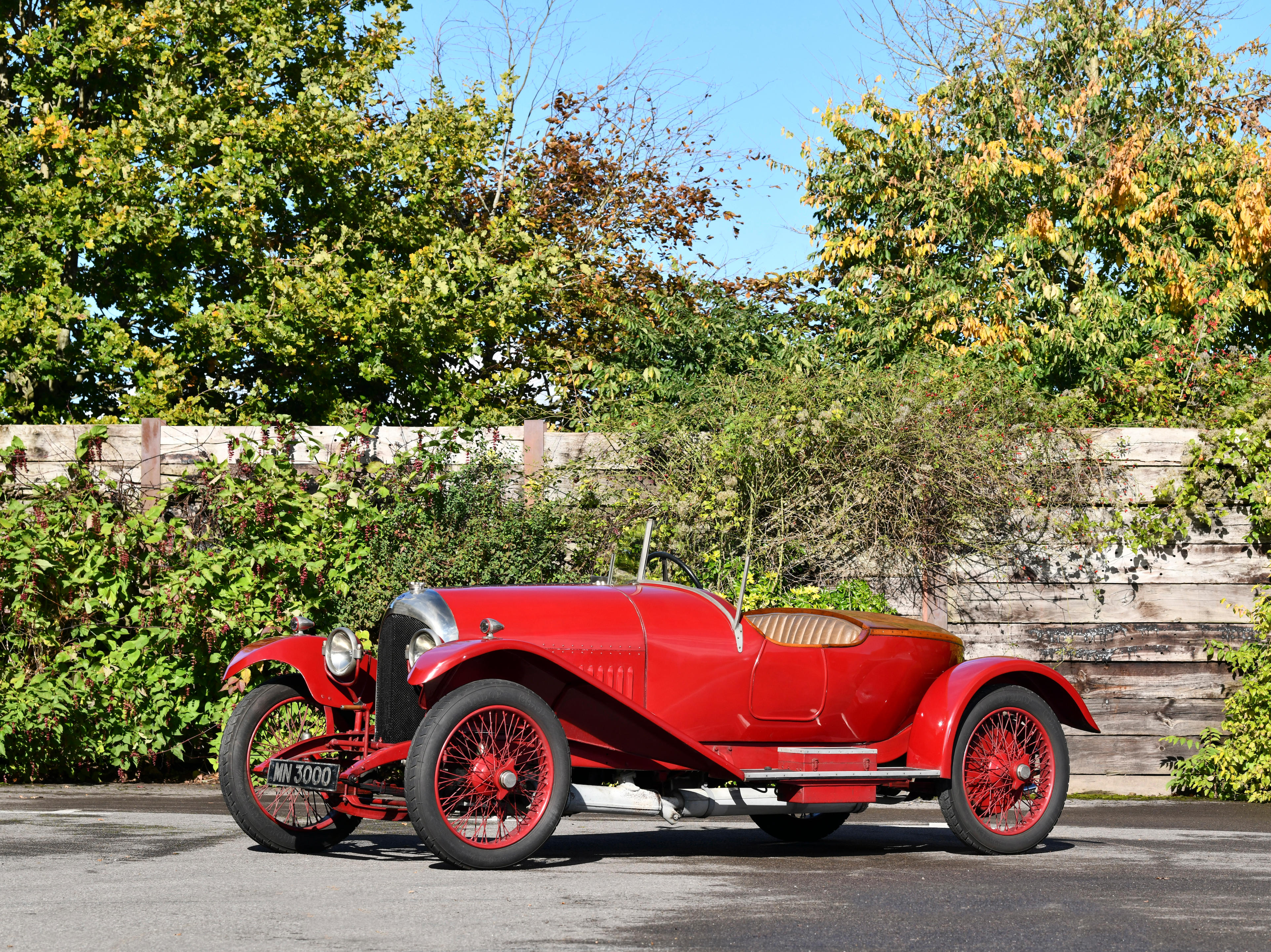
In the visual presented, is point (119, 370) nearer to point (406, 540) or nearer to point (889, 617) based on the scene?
point (406, 540)

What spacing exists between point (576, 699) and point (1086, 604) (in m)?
4.98

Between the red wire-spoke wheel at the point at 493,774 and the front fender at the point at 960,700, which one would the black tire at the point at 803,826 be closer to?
the front fender at the point at 960,700

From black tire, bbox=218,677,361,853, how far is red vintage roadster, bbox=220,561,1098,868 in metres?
0.01

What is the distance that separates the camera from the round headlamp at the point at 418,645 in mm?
5395

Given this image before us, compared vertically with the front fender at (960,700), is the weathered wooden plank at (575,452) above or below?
above

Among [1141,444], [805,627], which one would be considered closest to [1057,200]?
[1141,444]

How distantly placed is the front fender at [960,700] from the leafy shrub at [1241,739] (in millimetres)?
2959

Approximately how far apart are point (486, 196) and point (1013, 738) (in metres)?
12.6

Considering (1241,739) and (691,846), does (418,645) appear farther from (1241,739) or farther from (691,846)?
(1241,739)

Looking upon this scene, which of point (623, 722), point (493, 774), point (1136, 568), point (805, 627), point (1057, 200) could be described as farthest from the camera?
point (1057, 200)

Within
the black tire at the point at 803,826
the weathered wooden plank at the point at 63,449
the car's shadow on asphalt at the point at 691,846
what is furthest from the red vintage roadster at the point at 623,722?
the weathered wooden plank at the point at 63,449

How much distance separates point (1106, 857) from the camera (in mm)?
5910

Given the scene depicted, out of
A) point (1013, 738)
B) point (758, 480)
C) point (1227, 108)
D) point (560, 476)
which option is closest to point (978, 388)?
point (758, 480)

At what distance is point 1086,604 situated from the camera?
9.23 meters
